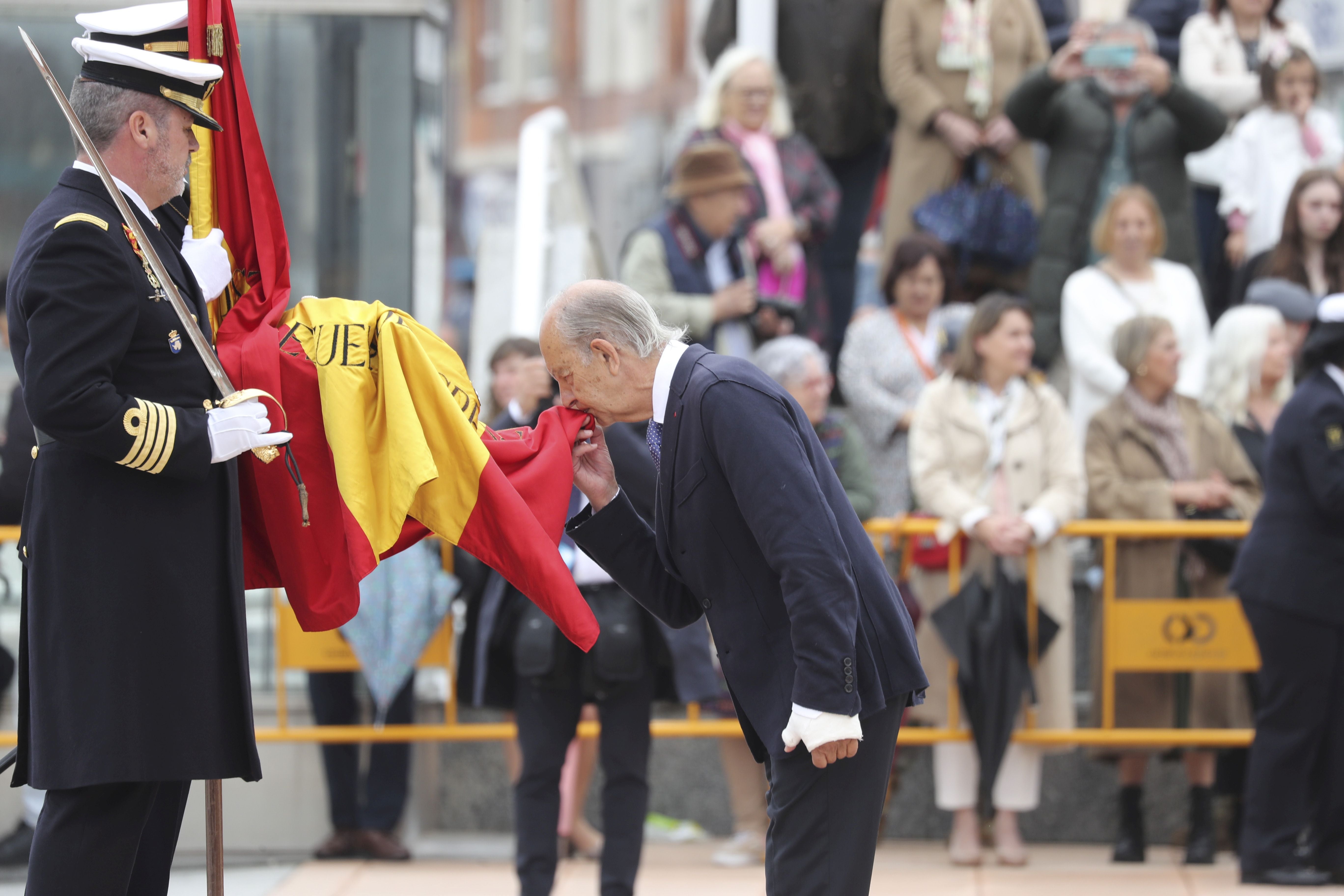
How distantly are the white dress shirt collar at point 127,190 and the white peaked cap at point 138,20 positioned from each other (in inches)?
11.0

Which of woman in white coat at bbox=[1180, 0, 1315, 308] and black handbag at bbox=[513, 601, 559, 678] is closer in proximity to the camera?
black handbag at bbox=[513, 601, 559, 678]

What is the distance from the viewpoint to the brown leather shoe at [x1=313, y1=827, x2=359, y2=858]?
660 cm

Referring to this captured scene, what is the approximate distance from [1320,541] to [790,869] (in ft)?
10.7

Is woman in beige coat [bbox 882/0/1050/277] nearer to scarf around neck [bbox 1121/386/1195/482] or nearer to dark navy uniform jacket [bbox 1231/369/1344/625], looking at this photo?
scarf around neck [bbox 1121/386/1195/482]

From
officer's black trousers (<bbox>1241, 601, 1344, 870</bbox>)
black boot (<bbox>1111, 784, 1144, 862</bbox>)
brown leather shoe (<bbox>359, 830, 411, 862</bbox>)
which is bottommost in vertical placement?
brown leather shoe (<bbox>359, 830, 411, 862</bbox>)

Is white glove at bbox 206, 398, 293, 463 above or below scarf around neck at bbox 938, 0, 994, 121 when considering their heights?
below

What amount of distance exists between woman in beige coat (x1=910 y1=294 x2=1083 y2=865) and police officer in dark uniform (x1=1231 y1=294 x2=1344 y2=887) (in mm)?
733

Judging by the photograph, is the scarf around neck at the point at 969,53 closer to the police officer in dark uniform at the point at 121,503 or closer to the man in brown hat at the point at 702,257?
the man in brown hat at the point at 702,257

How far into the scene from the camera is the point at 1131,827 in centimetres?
655

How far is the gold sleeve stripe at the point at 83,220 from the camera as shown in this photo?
10.8 feet

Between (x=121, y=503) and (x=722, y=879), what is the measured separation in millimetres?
3542

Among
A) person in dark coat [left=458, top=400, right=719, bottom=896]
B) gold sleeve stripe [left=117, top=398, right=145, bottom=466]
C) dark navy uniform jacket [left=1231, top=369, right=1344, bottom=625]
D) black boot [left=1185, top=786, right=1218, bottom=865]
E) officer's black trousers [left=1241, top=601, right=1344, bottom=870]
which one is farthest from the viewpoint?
black boot [left=1185, top=786, right=1218, bottom=865]

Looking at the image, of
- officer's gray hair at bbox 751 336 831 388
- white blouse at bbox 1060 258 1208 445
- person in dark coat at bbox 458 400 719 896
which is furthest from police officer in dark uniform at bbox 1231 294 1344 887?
person in dark coat at bbox 458 400 719 896

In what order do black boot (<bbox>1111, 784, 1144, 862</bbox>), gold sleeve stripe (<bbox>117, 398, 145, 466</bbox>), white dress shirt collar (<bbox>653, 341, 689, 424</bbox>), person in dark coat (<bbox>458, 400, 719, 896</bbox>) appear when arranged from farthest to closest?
black boot (<bbox>1111, 784, 1144, 862</bbox>) → person in dark coat (<bbox>458, 400, 719, 896</bbox>) → white dress shirt collar (<bbox>653, 341, 689, 424</bbox>) → gold sleeve stripe (<bbox>117, 398, 145, 466</bbox>)
